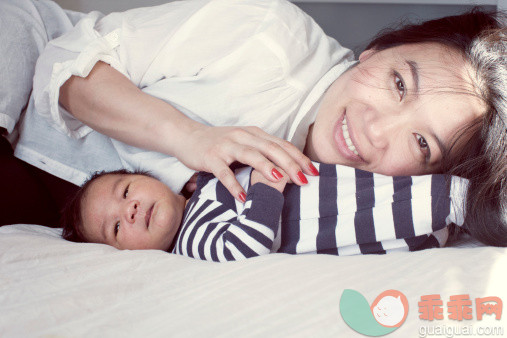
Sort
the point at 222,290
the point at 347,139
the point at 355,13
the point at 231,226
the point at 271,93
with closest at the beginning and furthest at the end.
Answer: the point at 222,290, the point at 231,226, the point at 347,139, the point at 271,93, the point at 355,13

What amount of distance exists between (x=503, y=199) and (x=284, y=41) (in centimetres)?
52

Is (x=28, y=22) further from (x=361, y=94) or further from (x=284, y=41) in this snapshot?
(x=361, y=94)

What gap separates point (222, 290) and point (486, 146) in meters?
0.51

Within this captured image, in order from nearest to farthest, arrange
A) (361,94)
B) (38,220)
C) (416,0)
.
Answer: (361,94), (38,220), (416,0)

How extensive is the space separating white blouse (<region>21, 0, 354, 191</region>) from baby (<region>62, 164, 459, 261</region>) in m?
0.11

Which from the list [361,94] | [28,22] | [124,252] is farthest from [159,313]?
[28,22]

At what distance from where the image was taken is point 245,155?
83cm

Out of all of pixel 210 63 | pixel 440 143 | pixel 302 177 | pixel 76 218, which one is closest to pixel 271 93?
pixel 210 63

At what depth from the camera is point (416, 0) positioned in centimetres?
188

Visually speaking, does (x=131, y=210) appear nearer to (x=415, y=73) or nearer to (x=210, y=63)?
(x=210, y=63)

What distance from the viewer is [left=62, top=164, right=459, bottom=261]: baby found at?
784 millimetres

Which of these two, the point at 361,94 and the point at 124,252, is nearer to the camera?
the point at 124,252

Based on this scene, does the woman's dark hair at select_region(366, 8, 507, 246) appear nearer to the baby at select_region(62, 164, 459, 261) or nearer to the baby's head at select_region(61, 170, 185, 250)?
the baby at select_region(62, 164, 459, 261)

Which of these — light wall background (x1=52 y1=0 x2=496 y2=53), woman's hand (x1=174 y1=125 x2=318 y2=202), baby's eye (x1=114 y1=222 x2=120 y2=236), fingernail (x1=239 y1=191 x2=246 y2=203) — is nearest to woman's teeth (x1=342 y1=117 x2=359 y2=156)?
woman's hand (x1=174 y1=125 x2=318 y2=202)
